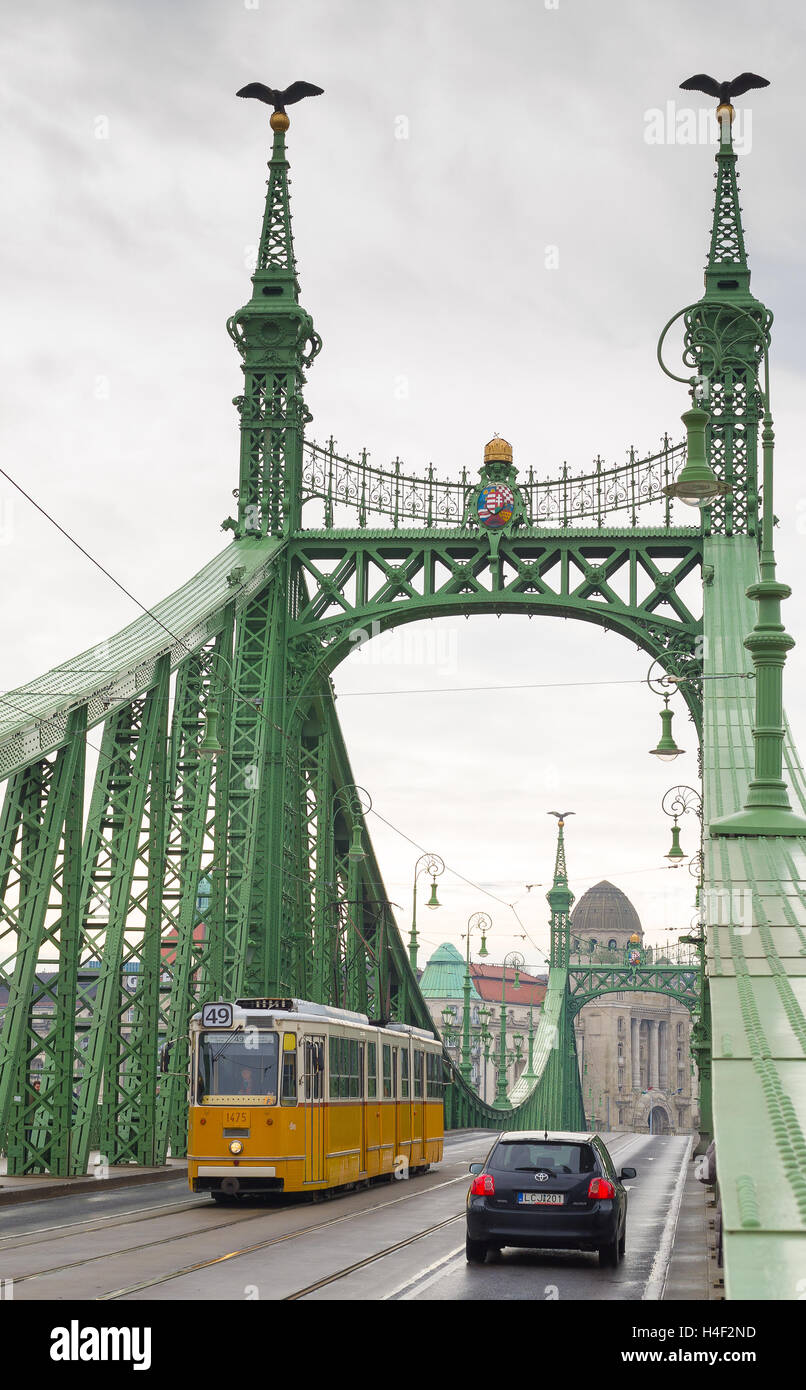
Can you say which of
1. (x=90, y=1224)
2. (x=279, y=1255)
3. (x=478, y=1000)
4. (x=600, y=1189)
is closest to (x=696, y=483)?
(x=600, y=1189)

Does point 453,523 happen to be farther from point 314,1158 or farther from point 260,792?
point 314,1158

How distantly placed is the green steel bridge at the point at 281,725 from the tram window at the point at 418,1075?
3951 mm

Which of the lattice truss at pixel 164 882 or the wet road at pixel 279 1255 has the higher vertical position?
the lattice truss at pixel 164 882

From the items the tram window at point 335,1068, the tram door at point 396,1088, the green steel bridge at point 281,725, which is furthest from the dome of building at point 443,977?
the tram window at point 335,1068

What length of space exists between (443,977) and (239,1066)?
158703 millimetres

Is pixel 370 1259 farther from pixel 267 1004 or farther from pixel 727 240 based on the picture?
pixel 727 240

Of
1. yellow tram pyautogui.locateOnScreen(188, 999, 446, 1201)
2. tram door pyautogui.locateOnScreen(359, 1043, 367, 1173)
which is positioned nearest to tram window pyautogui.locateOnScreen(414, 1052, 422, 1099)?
tram door pyautogui.locateOnScreen(359, 1043, 367, 1173)

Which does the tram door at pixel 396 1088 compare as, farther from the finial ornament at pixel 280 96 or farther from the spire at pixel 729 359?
the finial ornament at pixel 280 96

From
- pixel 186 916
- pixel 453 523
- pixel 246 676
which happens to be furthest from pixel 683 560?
pixel 186 916

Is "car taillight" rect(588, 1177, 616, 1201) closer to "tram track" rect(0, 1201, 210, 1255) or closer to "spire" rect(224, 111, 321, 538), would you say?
"tram track" rect(0, 1201, 210, 1255)

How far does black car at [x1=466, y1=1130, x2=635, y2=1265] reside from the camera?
17172 mm

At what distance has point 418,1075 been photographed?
35.4 meters

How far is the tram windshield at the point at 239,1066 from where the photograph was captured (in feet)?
79.7

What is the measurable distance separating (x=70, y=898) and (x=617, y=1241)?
11.5 meters
